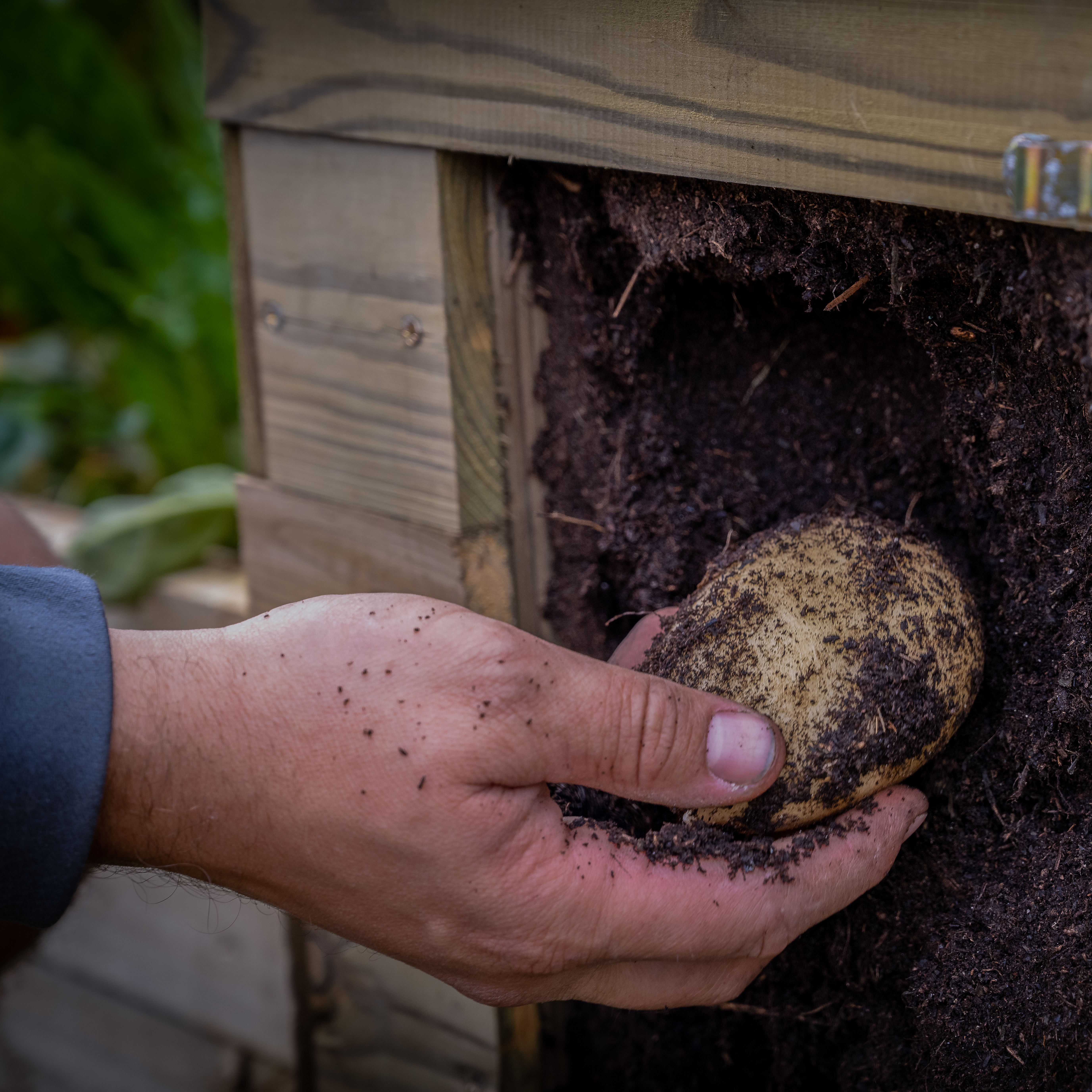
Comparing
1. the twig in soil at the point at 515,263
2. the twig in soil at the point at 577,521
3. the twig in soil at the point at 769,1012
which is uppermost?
the twig in soil at the point at 515,263

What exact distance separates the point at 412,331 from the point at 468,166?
0.20m

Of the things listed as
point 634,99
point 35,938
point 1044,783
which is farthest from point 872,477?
point 35,938

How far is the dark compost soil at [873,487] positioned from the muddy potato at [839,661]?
0.26 ft

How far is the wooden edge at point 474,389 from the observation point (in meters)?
1.21

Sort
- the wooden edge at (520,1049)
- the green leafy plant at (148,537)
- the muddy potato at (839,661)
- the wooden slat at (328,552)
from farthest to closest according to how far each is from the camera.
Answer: the green leafy plant at (148,537) < the wooden edge at (520,1049) < the wooden slat at (328,552) < the muddy potato at (839,661)

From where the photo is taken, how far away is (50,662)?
2.86 ft

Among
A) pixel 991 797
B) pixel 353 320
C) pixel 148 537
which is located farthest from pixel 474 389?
pixel 148 537

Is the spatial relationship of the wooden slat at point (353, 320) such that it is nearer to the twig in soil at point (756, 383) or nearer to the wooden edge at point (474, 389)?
the wooden edge at point (474, 389)

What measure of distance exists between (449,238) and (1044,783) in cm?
85

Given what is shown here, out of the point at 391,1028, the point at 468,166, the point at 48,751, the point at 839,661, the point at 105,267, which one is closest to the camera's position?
the point at 48,751

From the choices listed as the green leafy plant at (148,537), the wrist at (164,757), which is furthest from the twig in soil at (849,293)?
the green leafy plant at (148,537)

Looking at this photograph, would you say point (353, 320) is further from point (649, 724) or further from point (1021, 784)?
point (1021, 784)

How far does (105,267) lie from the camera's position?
3.15 metres

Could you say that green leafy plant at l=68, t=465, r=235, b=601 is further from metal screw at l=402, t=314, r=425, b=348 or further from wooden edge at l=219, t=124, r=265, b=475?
metal screw at l=402, t=314, r=425, b=348
